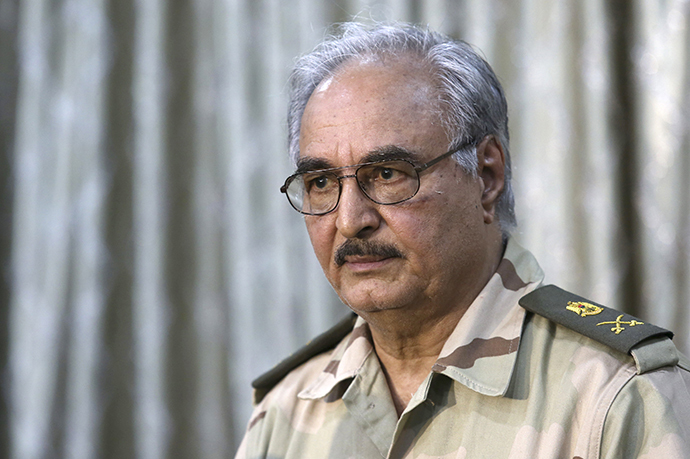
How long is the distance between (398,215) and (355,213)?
0.23 feet

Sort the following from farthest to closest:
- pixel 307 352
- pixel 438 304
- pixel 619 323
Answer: pixel 307 352 < pixel 438 304 < pixel 619 323

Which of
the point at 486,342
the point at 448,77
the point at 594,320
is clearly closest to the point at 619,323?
the point at 594,320

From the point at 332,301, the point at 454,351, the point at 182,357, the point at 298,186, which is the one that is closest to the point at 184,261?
the point at 182,357

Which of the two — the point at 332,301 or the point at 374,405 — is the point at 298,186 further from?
the point at 332,301

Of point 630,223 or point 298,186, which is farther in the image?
point 630,223

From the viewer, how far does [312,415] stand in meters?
1.25

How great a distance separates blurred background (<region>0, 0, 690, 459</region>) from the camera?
85.7 inches

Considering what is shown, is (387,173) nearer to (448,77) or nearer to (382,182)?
(382,182)

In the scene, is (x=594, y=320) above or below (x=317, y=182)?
below

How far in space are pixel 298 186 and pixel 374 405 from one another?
0.43 metres

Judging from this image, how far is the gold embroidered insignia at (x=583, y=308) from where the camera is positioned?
1.05 metres

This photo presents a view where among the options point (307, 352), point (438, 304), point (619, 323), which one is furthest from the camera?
point (307, 352)

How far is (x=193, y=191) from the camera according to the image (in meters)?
2.41

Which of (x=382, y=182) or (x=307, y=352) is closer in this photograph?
(x=382, y=182)
